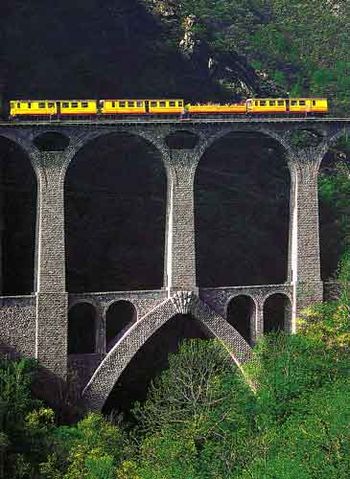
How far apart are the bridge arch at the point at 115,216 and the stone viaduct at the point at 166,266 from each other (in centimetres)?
931

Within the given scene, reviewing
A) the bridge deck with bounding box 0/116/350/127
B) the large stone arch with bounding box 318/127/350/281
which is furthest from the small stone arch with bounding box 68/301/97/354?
the large stone arch with bounding box 318/127/350/281

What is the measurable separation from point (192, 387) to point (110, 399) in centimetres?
829

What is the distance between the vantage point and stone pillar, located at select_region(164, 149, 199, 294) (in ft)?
174

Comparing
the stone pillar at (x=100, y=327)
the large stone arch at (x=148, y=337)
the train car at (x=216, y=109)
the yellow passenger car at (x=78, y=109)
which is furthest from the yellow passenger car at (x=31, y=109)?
the large stone arch at (x=148, y=337)

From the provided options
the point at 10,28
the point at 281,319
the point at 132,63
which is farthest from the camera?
the point at 132,63

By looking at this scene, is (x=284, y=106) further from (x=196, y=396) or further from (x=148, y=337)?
(x=196, y=396)

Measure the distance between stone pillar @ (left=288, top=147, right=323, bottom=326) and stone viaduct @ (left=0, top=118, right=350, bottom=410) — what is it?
60 millimetres

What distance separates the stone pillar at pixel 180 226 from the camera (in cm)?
5319

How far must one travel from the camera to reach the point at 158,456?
40344mm

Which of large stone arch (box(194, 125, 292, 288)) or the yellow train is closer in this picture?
the yellow train

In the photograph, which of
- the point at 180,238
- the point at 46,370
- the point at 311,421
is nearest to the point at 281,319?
the point at 180,238

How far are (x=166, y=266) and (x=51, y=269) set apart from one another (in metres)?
7.14

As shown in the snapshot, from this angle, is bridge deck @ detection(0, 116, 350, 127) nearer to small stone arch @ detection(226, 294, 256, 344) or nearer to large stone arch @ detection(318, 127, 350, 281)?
large stone arch @ detection(318, 127, 350, 281)

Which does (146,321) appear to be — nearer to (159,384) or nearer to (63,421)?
(159,384)
